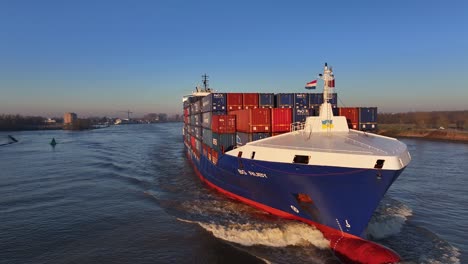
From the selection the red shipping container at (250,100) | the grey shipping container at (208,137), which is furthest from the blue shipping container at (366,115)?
the grey shipping container at (208,137)

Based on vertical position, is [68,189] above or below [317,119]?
below

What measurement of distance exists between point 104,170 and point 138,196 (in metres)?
14.8

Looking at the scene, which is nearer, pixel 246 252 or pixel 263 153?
pixel 246 252

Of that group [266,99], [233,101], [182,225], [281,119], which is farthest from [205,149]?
[182,225]

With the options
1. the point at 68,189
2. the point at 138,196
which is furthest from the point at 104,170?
the point at 138,196

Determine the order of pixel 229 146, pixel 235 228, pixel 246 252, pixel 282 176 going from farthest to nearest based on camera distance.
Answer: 1. pixel 229 146
2. pixel 235 228
3. pixel 282 176
4. pixel 246 252

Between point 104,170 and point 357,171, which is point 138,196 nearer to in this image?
point 104,170

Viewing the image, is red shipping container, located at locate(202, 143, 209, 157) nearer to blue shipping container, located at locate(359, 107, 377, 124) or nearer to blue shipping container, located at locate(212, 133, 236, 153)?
blue shipping container, located at locate(212, 133, 236, 153)

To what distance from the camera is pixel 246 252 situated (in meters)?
15.8

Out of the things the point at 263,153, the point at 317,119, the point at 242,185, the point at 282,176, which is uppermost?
the point at 317,119

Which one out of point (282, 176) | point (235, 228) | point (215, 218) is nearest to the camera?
point (282, 176)

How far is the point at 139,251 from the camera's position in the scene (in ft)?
53.4

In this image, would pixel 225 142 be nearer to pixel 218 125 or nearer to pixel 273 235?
pixel 218 125

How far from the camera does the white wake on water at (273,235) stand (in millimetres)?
16469
